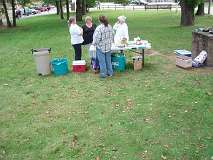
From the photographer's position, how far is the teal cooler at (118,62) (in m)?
12.4

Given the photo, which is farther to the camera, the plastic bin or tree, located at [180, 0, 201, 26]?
tree, located at [180, 0, 201, 26]

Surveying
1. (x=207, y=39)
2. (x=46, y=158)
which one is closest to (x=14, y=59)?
(x=207, y=39)

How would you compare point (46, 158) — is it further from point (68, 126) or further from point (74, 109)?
point (74, 109)

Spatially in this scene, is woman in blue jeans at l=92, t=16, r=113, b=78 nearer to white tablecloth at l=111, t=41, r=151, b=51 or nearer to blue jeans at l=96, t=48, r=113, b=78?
blue jeans at l=96, t=48, r=113, b=78

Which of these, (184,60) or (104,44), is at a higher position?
(104,44)

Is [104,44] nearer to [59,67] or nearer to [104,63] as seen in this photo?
[104,63]

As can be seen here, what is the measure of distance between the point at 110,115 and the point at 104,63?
3.49 metres

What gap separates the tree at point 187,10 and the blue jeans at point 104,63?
1520 cm

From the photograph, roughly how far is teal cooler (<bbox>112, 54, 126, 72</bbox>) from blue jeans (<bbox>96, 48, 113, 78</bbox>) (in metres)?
0.54

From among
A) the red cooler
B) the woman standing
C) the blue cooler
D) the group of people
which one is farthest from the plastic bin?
the blue cooler

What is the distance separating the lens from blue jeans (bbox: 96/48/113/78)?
11797mm

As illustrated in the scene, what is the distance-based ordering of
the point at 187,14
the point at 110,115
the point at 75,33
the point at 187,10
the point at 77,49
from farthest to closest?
the point at 187,14, the point at 187,10, the point at 77,49, the point at 75,33, the point at 110,115

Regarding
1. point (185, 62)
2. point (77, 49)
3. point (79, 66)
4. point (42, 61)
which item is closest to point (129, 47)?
point (79, 66)

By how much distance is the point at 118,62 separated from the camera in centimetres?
1244
